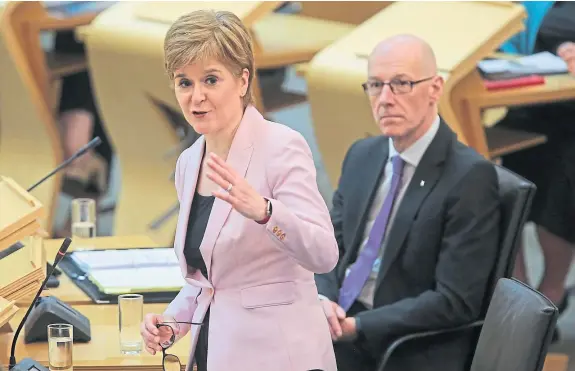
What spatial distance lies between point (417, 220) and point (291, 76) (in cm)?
474

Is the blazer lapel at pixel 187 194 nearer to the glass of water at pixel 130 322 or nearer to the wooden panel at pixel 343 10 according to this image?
the glass of water at pixel 130 322

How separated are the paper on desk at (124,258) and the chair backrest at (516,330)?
1.15 meters

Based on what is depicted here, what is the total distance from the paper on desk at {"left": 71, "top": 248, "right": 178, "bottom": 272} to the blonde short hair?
3.79ft

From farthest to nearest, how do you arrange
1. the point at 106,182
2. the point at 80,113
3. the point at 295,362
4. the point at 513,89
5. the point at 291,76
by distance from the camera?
the point at 291,76 → the point at 106,182 → the point at 80,113 → the point at 513,89 → the point at 295,362

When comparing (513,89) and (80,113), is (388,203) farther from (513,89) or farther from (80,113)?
(80,113)

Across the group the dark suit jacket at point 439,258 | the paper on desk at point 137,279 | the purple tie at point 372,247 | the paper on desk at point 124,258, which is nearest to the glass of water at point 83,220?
the paper on desk at point 124,258

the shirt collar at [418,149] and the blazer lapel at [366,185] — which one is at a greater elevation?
the shirt collar at [418,149]

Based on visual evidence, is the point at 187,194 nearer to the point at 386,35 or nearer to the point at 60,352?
the point at 60,352

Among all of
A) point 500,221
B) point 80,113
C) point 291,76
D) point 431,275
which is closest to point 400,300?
point 431,275

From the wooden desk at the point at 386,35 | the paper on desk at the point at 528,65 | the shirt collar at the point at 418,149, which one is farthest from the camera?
the paper on desk at the point at 528,65

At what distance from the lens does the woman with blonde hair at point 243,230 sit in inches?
91.6

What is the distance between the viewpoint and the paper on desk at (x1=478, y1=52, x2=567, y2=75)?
462 centimetres

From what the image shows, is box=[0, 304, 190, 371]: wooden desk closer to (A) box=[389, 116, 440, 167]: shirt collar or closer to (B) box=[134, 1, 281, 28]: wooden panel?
(A) box=[389, 116, 440, 167]: shirt collar

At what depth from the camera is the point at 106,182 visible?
6.65 meters
